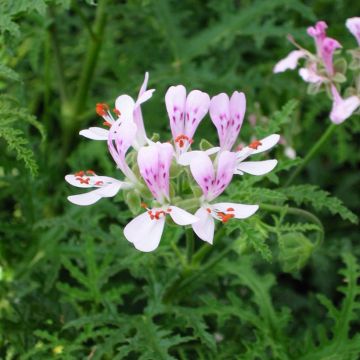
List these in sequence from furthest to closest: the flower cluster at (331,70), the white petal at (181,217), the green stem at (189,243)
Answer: the flower cluster at (331,70)
the green stem at (189,243)
the white petal at (181,217)

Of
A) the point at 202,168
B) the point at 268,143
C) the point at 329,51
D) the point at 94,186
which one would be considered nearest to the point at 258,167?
the point at 268,143

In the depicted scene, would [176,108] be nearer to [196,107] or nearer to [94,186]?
[196,107]

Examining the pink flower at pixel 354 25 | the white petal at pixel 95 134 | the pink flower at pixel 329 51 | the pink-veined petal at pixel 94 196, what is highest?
the pink flower at pixel 354 25

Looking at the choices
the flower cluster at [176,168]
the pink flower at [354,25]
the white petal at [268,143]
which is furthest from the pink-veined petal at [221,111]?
the pink flower at [354,25]

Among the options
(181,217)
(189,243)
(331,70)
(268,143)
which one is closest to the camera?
(181,217)

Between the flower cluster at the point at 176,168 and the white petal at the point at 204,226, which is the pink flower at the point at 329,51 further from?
the white petal at the point at 204,226

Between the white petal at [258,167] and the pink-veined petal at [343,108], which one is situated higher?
the pink-veined petal at [343,108]

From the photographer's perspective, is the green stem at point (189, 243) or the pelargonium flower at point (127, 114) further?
the green stem at point (189, 243)

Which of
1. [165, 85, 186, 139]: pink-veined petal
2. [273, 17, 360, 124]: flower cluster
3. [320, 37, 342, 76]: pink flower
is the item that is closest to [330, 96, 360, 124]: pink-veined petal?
[273, 17, 360, 124]: flower cluster
